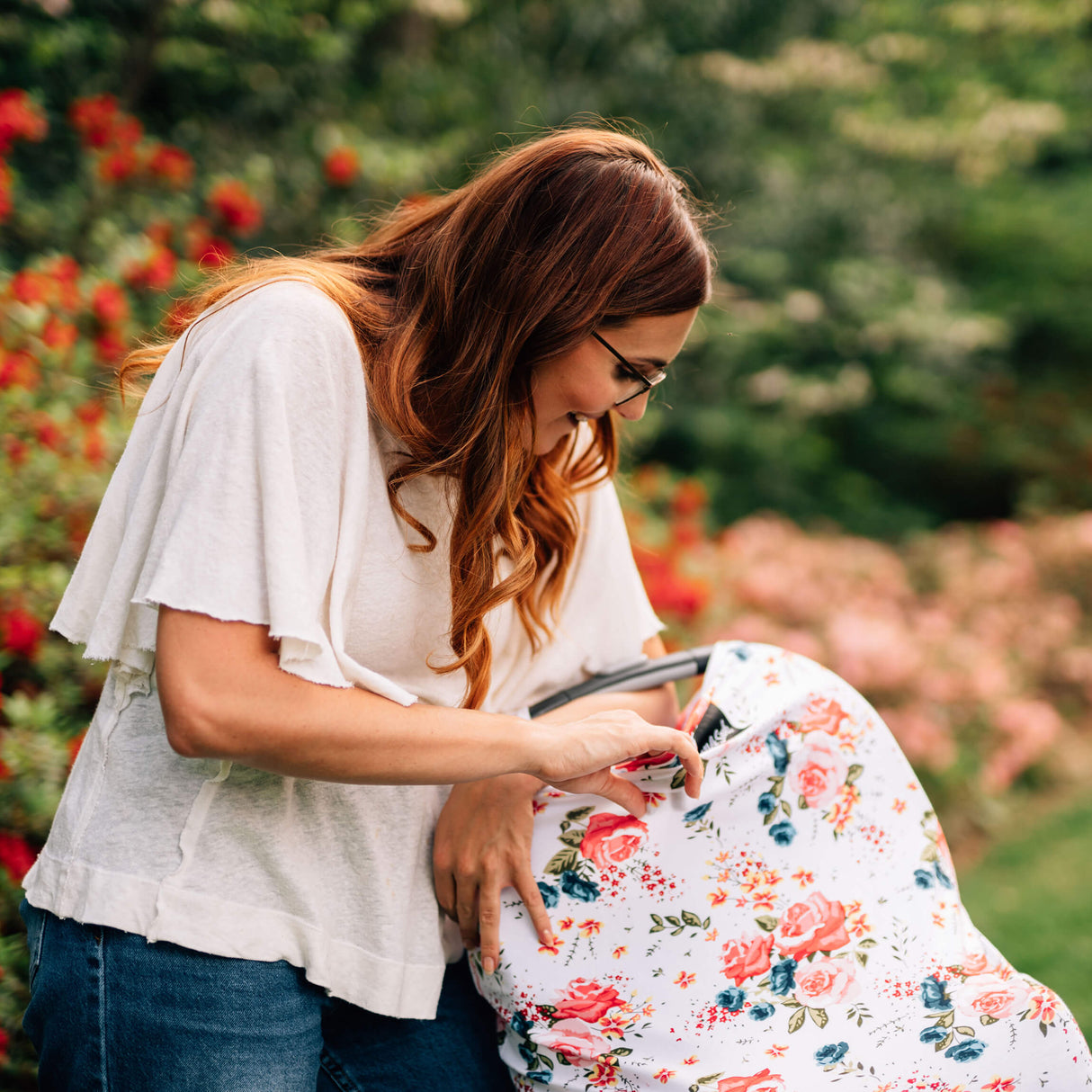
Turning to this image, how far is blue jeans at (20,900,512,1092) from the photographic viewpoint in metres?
1.21

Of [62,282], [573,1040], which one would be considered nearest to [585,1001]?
[573,1040]

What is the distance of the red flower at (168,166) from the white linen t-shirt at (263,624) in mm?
2955

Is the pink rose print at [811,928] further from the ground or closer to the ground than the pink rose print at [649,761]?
closer to the ground

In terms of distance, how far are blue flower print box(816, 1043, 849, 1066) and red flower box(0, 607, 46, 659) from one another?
1.91 metres

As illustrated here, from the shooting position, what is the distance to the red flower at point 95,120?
357 centimetres

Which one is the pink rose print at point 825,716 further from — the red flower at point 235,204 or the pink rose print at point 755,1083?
the red flower at point 235,204

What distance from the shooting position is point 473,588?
1377 mm

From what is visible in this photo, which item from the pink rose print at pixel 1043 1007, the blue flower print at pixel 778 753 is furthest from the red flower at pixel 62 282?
the pink rose print at pixel 1043 1007

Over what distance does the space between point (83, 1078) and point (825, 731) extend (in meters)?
1.18

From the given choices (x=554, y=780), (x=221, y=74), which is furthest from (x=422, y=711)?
(x=221, y=74)

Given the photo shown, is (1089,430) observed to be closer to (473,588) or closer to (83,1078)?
(473,588)

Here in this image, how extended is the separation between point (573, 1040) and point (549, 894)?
0.69ft

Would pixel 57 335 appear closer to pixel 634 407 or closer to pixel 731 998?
pixel 634 407

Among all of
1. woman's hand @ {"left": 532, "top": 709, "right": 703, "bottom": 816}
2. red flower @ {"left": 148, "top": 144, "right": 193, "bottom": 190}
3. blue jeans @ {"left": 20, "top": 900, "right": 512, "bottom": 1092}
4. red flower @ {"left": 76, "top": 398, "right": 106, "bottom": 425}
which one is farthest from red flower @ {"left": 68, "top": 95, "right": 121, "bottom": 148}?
woman's hand @ {"left": 532, "top": 709, "right": 703, "bottom": 816}
